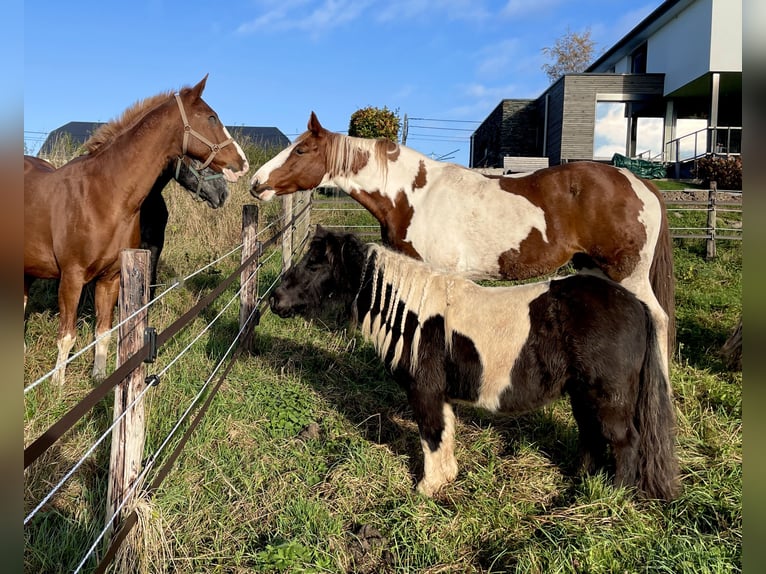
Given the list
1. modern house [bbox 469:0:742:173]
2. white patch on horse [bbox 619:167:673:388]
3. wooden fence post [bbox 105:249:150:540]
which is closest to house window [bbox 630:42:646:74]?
modern house [bbox 469:0:742:173]

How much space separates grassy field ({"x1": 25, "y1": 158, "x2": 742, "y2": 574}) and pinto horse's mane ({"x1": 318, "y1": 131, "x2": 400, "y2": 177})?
190cm

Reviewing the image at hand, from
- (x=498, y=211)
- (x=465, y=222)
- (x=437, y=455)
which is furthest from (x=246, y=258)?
(x=437, y=455)

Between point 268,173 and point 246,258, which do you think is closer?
point 268,173

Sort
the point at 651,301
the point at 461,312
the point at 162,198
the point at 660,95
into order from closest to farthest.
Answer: the point at 461,312
the point at 651,301
the point at 162,198
the point at 660,95

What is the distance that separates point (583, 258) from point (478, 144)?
108 ft

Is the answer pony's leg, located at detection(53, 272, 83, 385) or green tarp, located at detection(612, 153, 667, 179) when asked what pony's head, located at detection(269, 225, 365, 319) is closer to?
pony's leg, located at detection(53, 272, 83, 385)

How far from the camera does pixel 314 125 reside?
5148 millimetres

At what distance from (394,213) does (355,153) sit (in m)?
0.68

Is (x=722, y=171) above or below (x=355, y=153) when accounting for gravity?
above

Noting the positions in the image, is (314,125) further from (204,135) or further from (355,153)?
(204,135)

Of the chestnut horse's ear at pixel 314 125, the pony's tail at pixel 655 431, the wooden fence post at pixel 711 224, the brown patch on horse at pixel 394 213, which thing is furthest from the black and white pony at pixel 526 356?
the wooden fence post at pixel 711 224

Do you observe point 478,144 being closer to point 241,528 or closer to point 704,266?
point 704,266

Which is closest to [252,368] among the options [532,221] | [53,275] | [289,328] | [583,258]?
[289,328]

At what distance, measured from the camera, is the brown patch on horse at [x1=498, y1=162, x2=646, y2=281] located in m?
5.07
